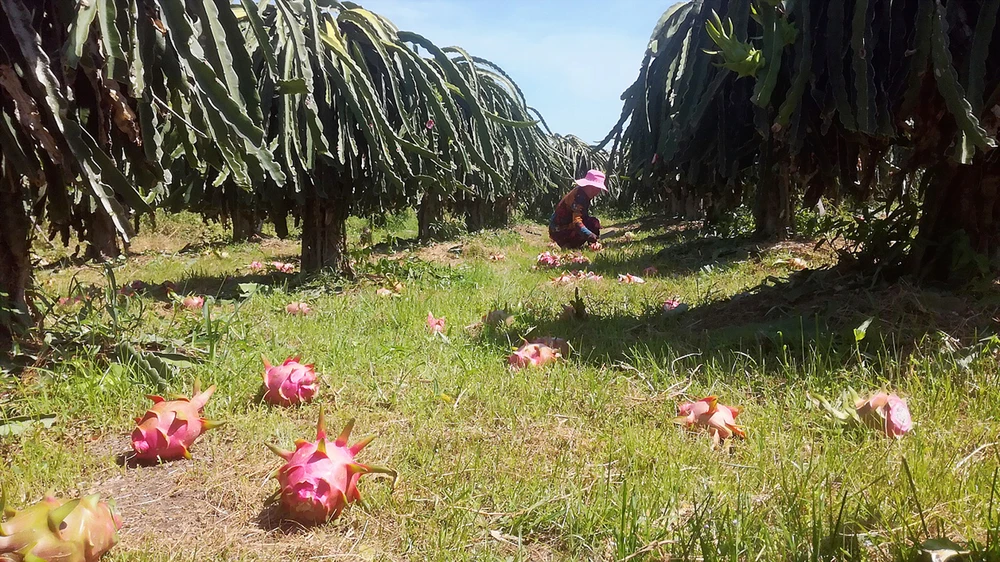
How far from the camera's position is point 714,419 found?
160 centimetres

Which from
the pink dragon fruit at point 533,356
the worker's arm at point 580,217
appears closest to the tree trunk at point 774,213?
the worker's arm at point 580,217

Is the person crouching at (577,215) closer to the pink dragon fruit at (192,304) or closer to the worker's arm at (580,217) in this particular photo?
the worker's arm at (580,217)

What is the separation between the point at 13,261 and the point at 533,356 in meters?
2.00

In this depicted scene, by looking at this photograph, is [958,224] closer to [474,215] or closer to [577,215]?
[577,215]

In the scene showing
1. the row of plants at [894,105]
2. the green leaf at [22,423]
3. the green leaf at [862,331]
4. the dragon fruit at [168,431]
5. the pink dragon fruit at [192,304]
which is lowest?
the green leaf at [22,423]

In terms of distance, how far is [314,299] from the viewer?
4.04 metres

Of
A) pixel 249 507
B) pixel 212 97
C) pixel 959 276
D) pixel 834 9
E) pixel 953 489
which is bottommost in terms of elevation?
pixel 249 507

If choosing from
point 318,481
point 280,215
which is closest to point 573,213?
point 280,215

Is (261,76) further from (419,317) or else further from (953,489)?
(953,489)

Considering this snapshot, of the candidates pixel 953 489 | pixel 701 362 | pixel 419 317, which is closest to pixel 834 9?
pixel 701 362

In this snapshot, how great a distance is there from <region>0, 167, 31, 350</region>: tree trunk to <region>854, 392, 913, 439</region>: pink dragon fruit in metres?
2.80

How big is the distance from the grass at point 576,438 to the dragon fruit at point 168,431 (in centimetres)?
5

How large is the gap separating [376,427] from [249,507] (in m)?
0.49

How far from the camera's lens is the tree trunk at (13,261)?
209 centimetres
